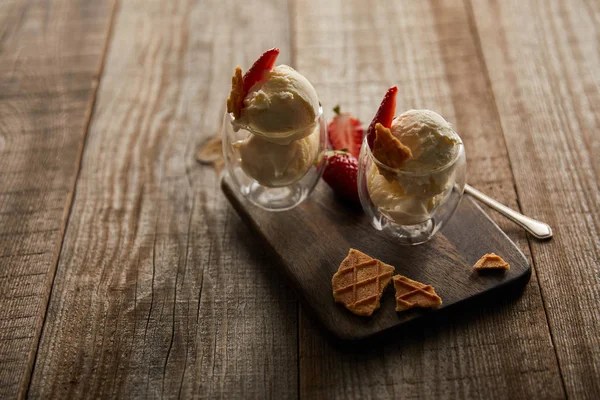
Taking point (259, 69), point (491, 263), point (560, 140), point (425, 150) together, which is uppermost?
point (259, 69)

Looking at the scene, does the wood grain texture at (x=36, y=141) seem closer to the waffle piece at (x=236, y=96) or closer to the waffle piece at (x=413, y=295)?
the waffle piece at (x=236, y=96)

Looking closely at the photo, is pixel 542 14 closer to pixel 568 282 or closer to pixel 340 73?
pixel 340 73

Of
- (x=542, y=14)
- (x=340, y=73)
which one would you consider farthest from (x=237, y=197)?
Answer: (x=542, y=14)

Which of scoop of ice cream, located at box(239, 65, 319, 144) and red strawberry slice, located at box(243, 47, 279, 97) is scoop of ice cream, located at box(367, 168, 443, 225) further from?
red strawberry slice, located at box(243, 47, 279, 97)

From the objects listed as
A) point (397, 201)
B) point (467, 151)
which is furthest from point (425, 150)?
point (467, 151)

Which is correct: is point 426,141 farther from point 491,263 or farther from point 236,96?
point 236,96

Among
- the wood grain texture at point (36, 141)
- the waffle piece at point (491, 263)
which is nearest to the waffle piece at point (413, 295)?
the waffle piece at point (491, 263)

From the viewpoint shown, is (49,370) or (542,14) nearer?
(49,370)
